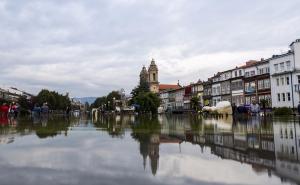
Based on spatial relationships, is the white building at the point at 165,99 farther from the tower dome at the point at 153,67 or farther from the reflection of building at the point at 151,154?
the reflection of building at the point at 151,154

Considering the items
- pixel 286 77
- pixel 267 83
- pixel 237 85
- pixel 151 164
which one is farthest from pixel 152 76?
pixel 151 164

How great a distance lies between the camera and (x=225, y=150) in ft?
34.0

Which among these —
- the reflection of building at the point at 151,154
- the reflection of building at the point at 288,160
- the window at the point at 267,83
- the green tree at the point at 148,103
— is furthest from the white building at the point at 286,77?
the reflection of building at the point at 151,154

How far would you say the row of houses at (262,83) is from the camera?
73062mm

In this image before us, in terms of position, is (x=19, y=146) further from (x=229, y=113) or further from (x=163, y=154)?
(x=229, y=113)

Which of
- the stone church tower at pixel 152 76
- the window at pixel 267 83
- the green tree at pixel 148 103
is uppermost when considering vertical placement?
the stone church tower at pixel 152 76

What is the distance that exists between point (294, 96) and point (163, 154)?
68.6 m

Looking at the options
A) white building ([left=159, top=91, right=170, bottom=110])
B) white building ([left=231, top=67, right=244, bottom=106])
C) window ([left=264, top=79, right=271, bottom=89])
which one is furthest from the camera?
white building ([left=159, top=91, right=170, bottom=110])

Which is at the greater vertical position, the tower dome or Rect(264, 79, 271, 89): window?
the tower dome

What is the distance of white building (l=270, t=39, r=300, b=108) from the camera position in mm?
72312

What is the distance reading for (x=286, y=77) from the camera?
75.4 m

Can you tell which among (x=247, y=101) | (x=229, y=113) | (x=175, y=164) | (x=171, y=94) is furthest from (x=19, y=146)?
(x=171, y=94)

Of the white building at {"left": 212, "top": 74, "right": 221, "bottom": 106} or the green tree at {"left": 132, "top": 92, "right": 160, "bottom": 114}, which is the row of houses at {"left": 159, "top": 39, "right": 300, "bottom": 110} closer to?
the white building at {"left": 212, "top": 74, "right": 221, "bottom": 106}

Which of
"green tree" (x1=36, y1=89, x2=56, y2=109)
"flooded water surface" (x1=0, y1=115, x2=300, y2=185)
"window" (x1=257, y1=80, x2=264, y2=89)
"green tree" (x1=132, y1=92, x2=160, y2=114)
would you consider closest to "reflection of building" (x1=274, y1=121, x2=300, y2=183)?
"flooded water surface" (x1=0, y1=115, x2=300, y2=185)
